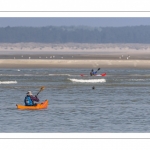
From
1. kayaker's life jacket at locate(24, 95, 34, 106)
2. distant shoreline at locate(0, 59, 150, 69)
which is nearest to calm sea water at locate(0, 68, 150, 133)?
kayaker's life jacket at locate(24, 95, 34, 106)

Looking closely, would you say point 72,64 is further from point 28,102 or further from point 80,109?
point 28,102

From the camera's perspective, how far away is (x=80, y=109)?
46.6m

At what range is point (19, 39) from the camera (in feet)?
639

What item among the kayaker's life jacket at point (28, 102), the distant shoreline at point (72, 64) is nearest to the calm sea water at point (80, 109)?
the kayaker's life jacket at point (28, 102)

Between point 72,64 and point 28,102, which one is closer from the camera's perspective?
point 28,102

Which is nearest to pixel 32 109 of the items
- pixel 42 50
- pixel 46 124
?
pixel 46 124

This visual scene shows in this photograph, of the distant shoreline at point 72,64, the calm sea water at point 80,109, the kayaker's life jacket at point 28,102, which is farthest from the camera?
the distant shoreline at point 72,64

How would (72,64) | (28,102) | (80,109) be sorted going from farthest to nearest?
(72,64) → (80,109) → (28,102)

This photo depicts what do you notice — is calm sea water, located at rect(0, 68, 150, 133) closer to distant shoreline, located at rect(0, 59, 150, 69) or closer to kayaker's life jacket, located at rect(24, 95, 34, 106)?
kayaker's life jacket, located at rect(24, 95, 34, 106)

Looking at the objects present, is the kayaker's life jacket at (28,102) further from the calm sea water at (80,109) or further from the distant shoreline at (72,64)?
the distant shoreline at (72,64)

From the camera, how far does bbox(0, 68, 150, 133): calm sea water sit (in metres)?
38.0

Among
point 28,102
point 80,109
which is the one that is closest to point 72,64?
point 80,109

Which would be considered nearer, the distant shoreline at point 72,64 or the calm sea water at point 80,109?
the calm sea water at point 80,109

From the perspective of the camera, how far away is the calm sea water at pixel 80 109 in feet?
125
